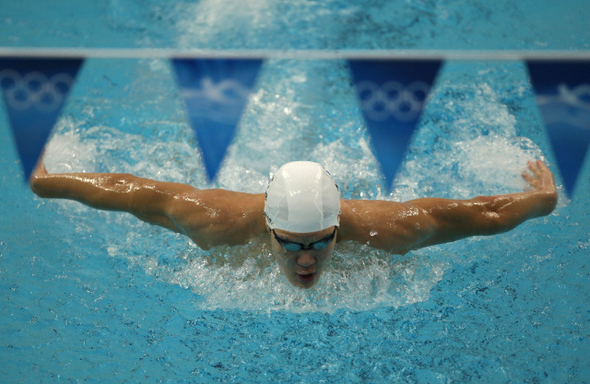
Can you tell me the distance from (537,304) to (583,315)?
0.66 feet

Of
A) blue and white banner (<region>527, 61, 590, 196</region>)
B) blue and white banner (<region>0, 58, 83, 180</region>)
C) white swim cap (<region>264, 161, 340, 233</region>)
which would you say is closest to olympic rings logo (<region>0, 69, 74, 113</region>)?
blue and white banner (<region>0, 58, 83, 180</region>)

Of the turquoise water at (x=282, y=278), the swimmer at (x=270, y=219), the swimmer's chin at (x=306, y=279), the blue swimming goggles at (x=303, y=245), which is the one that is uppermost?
the blue swimming goggles at (x=303, y=245)

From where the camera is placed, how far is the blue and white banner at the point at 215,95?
10.3ft

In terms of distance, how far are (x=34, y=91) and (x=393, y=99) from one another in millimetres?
2396

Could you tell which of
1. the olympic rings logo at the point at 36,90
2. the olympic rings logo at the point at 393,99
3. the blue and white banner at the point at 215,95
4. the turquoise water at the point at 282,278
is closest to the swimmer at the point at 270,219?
the turquoise water at the point at 282,278

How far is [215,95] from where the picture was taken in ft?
11.2

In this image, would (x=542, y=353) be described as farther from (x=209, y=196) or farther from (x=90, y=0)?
(x=90, y=0)

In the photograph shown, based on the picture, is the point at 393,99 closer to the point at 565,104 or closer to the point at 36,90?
the point at 565,104

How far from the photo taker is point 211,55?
354 cm

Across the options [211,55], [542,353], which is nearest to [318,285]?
[542,353]

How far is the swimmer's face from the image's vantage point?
6.34 feet

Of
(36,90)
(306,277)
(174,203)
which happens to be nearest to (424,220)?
(306,277)

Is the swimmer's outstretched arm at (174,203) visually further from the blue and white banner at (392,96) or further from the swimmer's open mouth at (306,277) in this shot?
the blue and white banner at (392,96)

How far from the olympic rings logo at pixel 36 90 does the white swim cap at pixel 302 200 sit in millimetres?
2181
